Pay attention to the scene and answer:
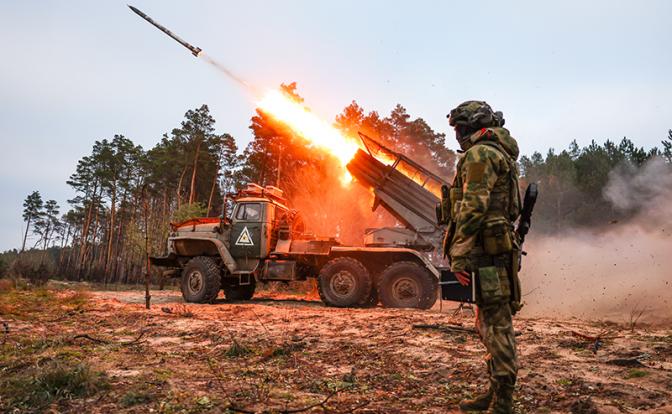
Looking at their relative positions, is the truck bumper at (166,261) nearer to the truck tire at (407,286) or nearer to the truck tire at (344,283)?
the truck tire at (344,283)

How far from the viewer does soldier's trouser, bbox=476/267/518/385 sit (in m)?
3.09

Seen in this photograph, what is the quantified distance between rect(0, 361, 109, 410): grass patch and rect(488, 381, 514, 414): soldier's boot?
9.98 feet

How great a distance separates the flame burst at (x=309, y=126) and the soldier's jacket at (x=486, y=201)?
863 cm

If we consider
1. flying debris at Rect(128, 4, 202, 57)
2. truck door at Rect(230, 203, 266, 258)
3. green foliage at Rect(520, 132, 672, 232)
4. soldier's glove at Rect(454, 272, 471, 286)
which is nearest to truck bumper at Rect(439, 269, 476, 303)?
soldier's glove at Rect(454, 272, 471, 286)

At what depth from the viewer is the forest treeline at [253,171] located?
25000mm

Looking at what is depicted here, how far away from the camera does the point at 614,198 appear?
89.4 ft

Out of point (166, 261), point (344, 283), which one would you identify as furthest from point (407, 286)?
point (166, 261)

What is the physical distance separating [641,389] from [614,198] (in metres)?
28.2

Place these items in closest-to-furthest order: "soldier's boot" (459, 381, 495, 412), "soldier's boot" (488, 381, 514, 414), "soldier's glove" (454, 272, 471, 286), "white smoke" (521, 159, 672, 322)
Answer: "soldier's boot" (488, 381, 514, 414) < "soldier's boot" (459, 381, 495, 412) < "soldier's glove" (454, 272, 471, 286) < "white smoke" (521, 159, 672, 322)

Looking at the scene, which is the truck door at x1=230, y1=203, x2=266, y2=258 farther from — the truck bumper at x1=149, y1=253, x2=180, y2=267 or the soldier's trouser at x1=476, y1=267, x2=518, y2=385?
the soldier's trouser at x1=476, y1=267, x2=518, y2=385

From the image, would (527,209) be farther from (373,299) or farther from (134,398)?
(373,299)

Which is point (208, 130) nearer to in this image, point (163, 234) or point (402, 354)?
point (163, 234)

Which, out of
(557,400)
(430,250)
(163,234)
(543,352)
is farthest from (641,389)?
(163,234)

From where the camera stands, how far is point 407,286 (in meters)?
10.1
